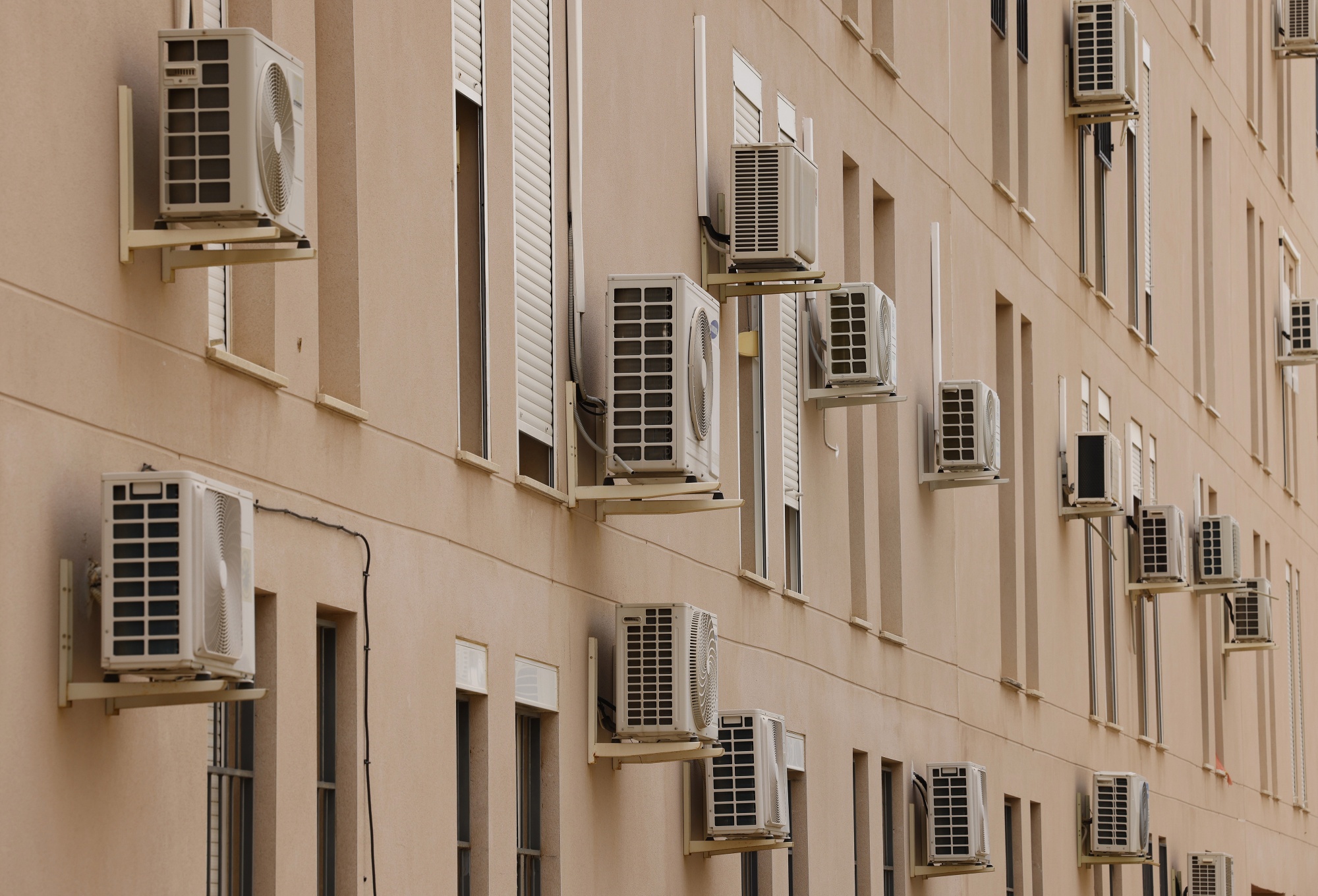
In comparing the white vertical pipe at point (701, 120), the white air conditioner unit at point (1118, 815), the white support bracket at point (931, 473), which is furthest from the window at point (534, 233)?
the white air conditioner unit at point (1118, 815)

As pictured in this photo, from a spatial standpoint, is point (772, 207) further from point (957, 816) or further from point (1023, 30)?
point (1023, 30)

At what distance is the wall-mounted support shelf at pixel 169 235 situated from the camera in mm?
9820

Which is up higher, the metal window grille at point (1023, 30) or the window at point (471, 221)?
the metal window grille at point (1023, 30)

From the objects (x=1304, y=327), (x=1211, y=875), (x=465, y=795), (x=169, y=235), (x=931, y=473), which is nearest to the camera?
(x=169, y=235)

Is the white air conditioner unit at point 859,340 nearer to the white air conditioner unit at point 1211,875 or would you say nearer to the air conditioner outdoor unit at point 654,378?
the air conditioner outdoor unit at point 654,378

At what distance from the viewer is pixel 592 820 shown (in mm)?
14953

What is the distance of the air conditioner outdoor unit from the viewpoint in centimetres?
1456

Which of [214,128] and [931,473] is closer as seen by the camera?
[214,128]

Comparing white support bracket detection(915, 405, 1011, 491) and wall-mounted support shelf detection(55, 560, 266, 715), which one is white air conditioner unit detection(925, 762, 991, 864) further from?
wall-mounted support shelf detection(55, 560, 266, 715)

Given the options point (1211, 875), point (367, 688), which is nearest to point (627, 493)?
point (367, 688)

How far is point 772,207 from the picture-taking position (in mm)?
17172

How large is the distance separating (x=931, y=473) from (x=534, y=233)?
9.24 m

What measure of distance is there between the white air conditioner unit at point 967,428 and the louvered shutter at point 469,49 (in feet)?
31.9

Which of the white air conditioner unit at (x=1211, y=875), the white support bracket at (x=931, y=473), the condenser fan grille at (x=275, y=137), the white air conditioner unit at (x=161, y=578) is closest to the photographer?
the white air conditioner unit at (x=161, y=578)
